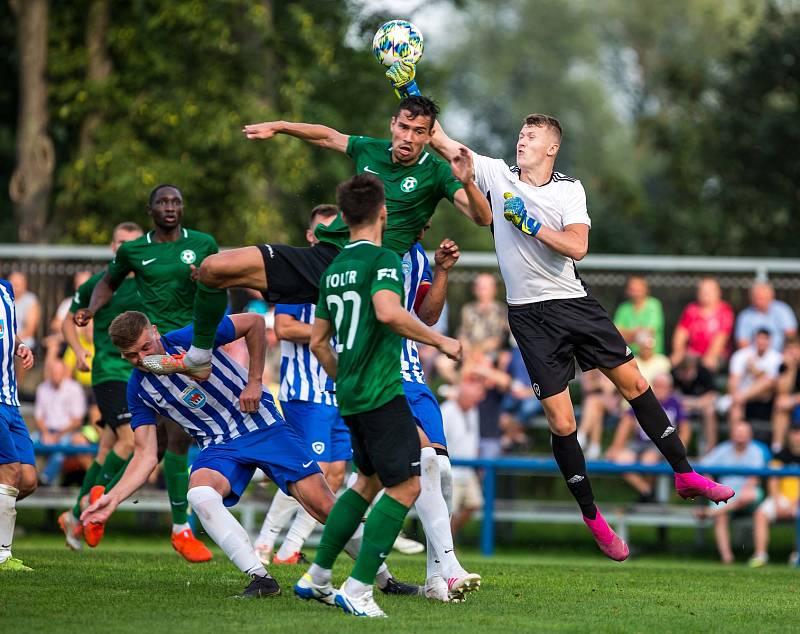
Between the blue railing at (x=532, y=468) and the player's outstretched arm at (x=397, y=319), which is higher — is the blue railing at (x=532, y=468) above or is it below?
below

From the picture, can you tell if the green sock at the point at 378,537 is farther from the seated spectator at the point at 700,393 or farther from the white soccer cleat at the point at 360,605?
the seated spectator at the point at 700,393

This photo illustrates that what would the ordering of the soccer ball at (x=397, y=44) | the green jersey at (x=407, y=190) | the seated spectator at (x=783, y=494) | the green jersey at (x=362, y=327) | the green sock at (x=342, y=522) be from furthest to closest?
the seated spectator at (x=783, y=494) → the soccer ball at (x=397, y=44) → the green jersey at (x=407, y=190) → the green sock at (x=342, y=522) → the green jersey at (x=362, y=327)

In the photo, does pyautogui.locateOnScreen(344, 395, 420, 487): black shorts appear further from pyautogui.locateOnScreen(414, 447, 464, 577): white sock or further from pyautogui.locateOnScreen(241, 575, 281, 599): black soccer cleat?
pyautogui.locateOnScreen(241, 575, 281, 599): black soccer cleat

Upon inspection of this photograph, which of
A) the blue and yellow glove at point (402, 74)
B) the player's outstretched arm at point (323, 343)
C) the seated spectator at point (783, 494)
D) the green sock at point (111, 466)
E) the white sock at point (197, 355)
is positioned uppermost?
the blue and yellow glove at point (402, 74)

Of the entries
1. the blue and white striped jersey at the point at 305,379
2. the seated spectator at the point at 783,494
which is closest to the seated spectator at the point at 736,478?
the seated spectator at the point at 783,494

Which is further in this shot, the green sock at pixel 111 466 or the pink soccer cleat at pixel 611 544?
the green sock at pixel 111 466

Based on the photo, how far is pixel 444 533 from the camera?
7.81 m

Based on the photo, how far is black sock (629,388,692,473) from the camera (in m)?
8.93

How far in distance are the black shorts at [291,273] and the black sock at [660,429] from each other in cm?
249

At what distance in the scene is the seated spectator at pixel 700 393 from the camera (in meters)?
15.9

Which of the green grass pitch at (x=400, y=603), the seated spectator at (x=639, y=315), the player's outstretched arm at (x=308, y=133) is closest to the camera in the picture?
the green grass pitch at (x=400, y=603)

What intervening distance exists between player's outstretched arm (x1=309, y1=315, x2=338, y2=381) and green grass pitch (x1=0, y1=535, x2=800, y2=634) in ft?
4.41

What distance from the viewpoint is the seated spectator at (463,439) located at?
1537 cm

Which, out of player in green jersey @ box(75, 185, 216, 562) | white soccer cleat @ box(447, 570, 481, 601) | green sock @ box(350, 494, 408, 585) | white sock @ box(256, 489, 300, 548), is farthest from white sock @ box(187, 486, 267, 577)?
white sock @ box(256, 489, 300, 548)
